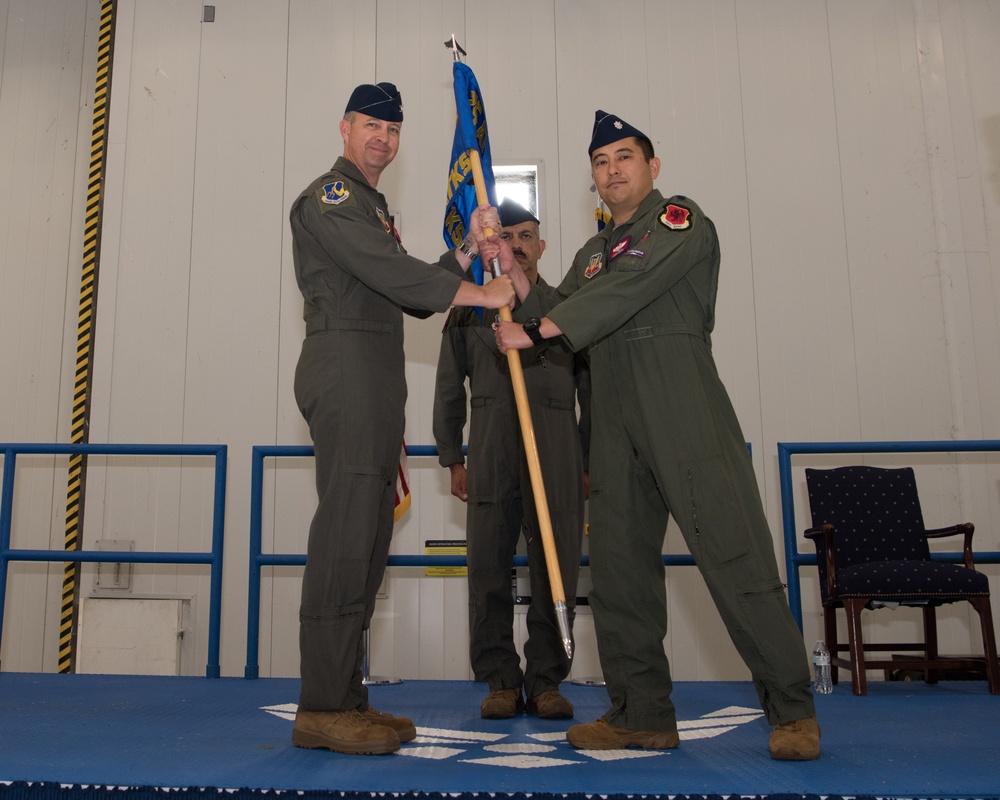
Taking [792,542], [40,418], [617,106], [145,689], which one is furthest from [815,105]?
[40,418]

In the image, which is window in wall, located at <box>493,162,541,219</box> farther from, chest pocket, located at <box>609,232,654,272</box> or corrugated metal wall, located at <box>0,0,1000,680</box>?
chest pocket, located at <box>609,232,654,272</box>

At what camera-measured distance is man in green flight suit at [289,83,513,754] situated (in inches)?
85.9

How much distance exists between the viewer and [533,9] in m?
5.34

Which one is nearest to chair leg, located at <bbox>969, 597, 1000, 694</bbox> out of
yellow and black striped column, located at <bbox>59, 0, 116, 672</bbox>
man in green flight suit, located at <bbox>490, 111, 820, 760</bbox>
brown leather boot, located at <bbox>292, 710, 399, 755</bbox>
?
man in green flight suit, located at <bbox>490, 111, 820, 760</bbox>

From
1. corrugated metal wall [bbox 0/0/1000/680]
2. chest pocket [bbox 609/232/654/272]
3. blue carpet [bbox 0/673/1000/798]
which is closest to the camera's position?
blue carpet [bbox 0/673/1000/798]

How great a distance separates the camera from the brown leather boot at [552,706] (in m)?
2.71

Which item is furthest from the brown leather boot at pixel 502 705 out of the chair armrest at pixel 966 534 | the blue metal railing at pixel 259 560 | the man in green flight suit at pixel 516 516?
the chair armrest at pixel 966 534

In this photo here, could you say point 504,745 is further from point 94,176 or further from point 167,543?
point 94,176

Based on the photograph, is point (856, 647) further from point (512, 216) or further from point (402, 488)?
point (512, 216)

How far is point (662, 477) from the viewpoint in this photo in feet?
7.25

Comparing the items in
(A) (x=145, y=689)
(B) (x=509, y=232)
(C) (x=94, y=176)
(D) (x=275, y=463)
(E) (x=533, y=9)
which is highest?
(E) (x=533, y=9)

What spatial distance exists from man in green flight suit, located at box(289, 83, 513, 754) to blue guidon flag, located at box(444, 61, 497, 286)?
0.42 metres

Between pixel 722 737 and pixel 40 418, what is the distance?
461 cm

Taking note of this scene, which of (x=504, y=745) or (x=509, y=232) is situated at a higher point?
(x=509, y=232)
